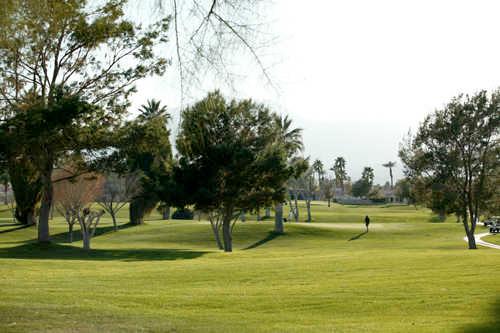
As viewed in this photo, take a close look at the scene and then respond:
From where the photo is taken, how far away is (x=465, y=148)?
4638 cm

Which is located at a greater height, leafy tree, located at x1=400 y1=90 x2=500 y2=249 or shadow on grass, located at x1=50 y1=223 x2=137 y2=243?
leafy tree, located at x1=400 y1=90 x2=500 y2=249

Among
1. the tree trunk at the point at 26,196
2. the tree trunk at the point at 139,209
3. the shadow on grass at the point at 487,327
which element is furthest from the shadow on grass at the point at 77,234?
the shadow on grass at the point at 487,327

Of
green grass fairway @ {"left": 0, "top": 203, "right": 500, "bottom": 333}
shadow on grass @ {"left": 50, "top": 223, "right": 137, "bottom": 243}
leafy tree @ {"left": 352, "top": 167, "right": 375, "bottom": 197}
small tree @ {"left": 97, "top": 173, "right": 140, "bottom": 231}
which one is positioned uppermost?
leafy tree @ {"left": 352, "top": 167, "right": 375, "bottom": 197}

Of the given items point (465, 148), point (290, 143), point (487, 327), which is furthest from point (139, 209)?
point (487, 327)

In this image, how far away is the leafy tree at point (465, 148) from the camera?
4581 centimetres

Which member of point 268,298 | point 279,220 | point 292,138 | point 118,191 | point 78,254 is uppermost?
point 292,138

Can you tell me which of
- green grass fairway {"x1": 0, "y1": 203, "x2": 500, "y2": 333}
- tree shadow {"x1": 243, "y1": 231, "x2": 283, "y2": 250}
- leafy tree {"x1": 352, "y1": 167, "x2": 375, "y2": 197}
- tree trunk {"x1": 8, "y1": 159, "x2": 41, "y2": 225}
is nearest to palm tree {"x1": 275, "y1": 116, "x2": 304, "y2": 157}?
tree shadow {"x1": 243, "y1": 231, "x2": 283, "y2": 250}

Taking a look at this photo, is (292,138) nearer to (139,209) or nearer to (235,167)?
(235,167)

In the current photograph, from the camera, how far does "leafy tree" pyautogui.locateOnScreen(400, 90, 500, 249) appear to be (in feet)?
150

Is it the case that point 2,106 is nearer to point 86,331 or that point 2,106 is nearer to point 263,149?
point 263,149

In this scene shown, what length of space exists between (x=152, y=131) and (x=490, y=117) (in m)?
24.2

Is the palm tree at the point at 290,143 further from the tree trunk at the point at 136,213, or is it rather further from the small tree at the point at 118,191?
the tree trunk at the point at 136,213

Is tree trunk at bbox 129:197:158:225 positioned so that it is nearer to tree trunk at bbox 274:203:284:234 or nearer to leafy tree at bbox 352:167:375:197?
tree trunk at bbox 274:203:284:234

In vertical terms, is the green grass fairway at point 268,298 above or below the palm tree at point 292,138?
below
